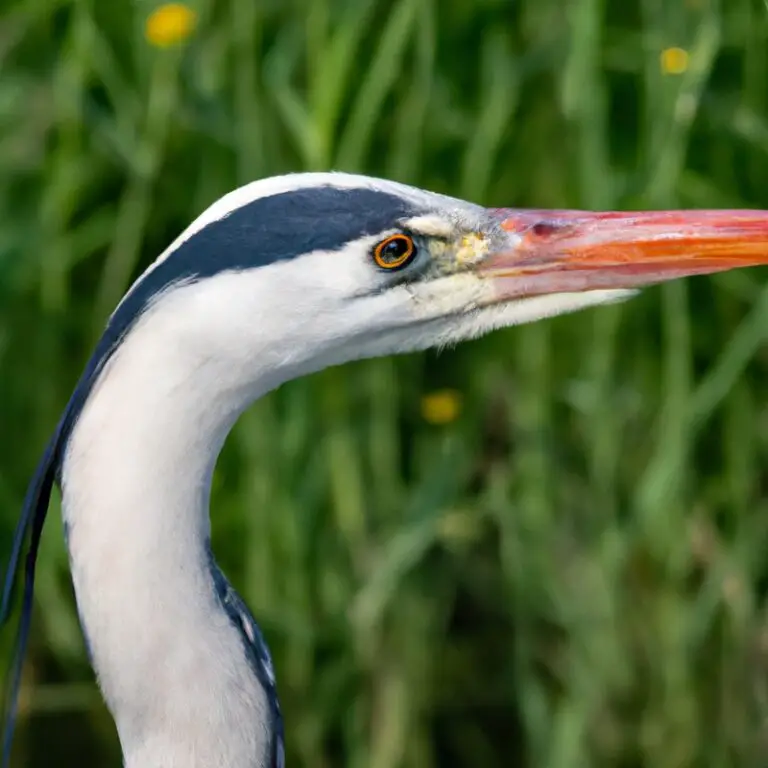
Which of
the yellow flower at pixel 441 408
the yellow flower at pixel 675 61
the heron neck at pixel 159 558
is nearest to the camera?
the heron neck at pixel 159 558

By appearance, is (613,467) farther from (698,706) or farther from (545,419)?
(698,706)

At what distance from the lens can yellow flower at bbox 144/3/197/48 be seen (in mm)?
2447

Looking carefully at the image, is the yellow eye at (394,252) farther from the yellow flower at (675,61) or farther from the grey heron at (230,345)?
the yellow flower at (675,61)

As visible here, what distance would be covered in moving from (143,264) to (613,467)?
91 cm

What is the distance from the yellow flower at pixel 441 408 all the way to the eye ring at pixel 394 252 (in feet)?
3.47

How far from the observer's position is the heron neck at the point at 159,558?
4.55 ft

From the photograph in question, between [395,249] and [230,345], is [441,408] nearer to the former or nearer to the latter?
[395,249]

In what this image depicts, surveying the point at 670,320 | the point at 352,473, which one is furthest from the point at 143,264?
the point at 670,320

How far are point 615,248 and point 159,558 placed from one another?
0.57m

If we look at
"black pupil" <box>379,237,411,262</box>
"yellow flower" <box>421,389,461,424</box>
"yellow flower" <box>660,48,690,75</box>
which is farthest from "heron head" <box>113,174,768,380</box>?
"yellow flower" <box>421,389,461,424</box>

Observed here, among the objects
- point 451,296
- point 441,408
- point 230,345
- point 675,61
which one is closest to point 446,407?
point 441,408

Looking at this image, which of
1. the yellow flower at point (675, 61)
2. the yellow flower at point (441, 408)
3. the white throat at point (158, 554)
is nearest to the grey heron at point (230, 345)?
the white throat at point (158, 554)

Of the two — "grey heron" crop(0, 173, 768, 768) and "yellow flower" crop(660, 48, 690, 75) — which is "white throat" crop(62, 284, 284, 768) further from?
"yellow flower" crop(660, 48, 690, 75)

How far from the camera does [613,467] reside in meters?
2.50
